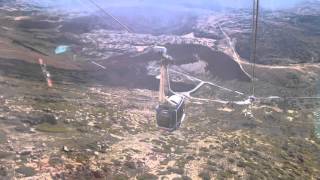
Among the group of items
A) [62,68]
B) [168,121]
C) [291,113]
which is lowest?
[291,113]

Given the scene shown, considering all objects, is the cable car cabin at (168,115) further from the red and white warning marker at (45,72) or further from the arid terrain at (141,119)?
the red and white warning marker at (45,72)

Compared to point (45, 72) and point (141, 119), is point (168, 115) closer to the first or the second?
point (141, 119)

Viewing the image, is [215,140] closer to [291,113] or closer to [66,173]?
[66,173]

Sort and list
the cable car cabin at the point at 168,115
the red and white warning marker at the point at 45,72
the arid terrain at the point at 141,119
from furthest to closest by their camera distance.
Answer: the red and white warning marker at the point at 45,72, the arid terrain at the point at 141,119, the cable car cabin at the point at 168,115

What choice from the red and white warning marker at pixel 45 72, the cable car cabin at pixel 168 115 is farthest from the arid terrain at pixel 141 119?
the cable car cabin at pixel 168 115

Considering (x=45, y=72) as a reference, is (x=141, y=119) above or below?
below

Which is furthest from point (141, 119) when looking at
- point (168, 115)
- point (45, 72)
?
point (168, 115)

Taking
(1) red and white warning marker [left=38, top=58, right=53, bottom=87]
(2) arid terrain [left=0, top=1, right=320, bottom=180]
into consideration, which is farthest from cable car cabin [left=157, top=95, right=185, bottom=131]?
(1) red and white warning marker [left=38, top=58, right=53, bottom=87]

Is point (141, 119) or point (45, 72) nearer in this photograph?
point (141, 119)

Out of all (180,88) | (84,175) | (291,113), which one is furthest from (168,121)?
(180,88)
